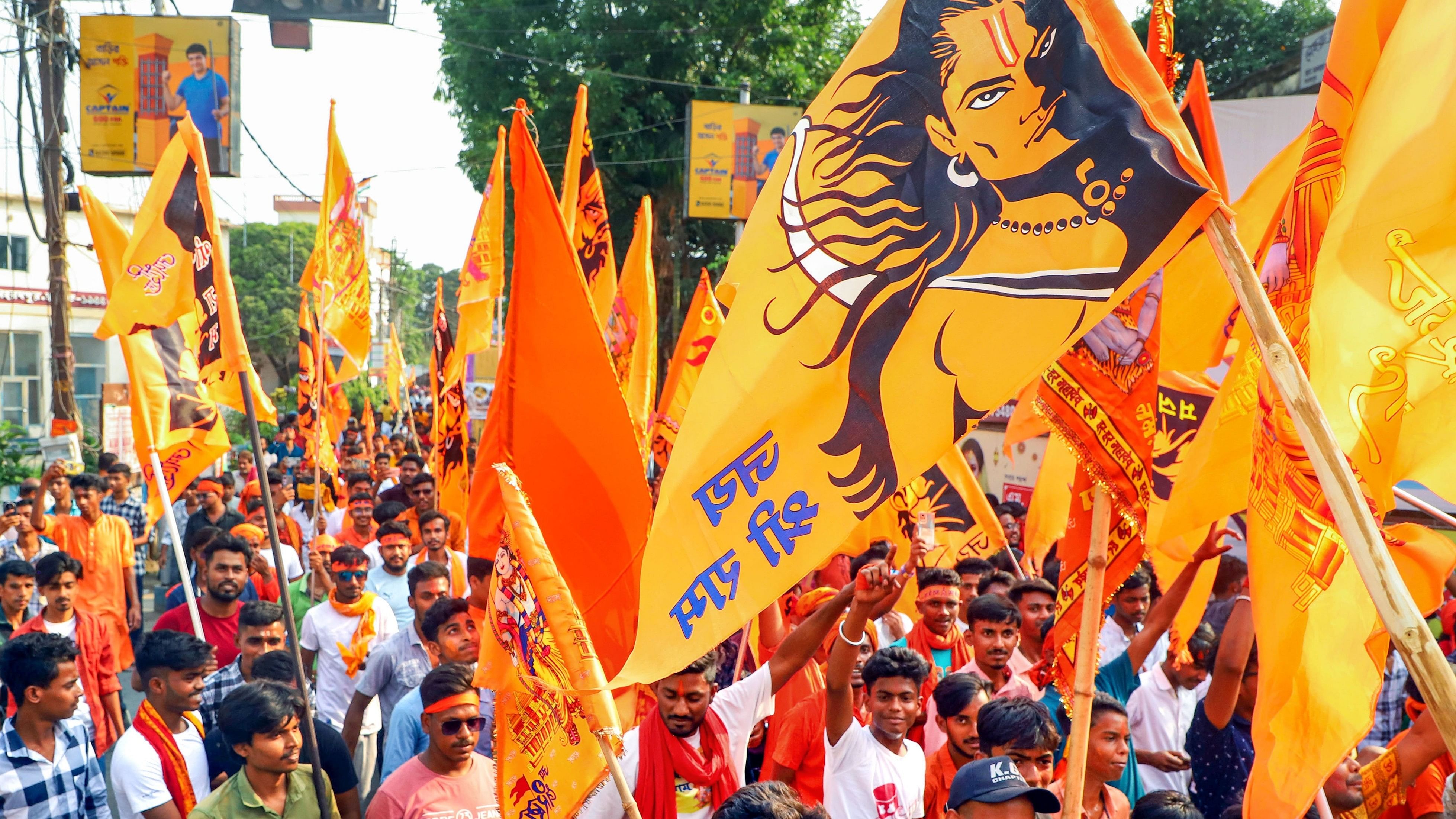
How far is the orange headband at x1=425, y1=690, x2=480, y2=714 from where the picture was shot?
4445mm

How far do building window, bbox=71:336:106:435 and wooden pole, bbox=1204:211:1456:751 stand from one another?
43118 millimetres

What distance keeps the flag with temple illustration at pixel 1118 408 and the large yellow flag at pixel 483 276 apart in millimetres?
5310

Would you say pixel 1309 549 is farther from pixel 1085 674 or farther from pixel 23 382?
pixel 23 382

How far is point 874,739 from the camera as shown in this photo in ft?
14.8

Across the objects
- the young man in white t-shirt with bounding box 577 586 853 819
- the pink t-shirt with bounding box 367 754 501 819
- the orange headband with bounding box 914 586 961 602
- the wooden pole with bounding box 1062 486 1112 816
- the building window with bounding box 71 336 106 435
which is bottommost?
the building window with bounding box 71 336 106 435

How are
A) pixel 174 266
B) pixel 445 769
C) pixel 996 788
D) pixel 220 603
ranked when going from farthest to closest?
pixel 220 603 < pixel 174 266 < pixel 445 769 < pixel 996 788

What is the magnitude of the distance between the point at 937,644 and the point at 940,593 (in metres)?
0.26

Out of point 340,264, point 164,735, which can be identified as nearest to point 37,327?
point 340,264

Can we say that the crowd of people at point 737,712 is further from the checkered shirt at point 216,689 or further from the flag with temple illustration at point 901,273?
the flag with temple illustration at point 901,273

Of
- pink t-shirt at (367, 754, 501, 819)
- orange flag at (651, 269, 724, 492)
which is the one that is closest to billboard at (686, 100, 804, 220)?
orange flag at (651, 269, 724, 492)

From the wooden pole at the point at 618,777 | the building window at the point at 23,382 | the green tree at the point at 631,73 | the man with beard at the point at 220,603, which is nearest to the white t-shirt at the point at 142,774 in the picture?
the man with beard at the point at 220,603

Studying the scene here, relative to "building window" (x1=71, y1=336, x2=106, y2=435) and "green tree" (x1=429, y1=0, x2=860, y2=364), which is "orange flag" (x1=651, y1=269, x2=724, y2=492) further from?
"building window" (x1=71, y1=336, x2=106, y2=435)

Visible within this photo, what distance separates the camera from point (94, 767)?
4.92 meters

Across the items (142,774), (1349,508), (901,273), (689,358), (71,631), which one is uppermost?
(901,273)
